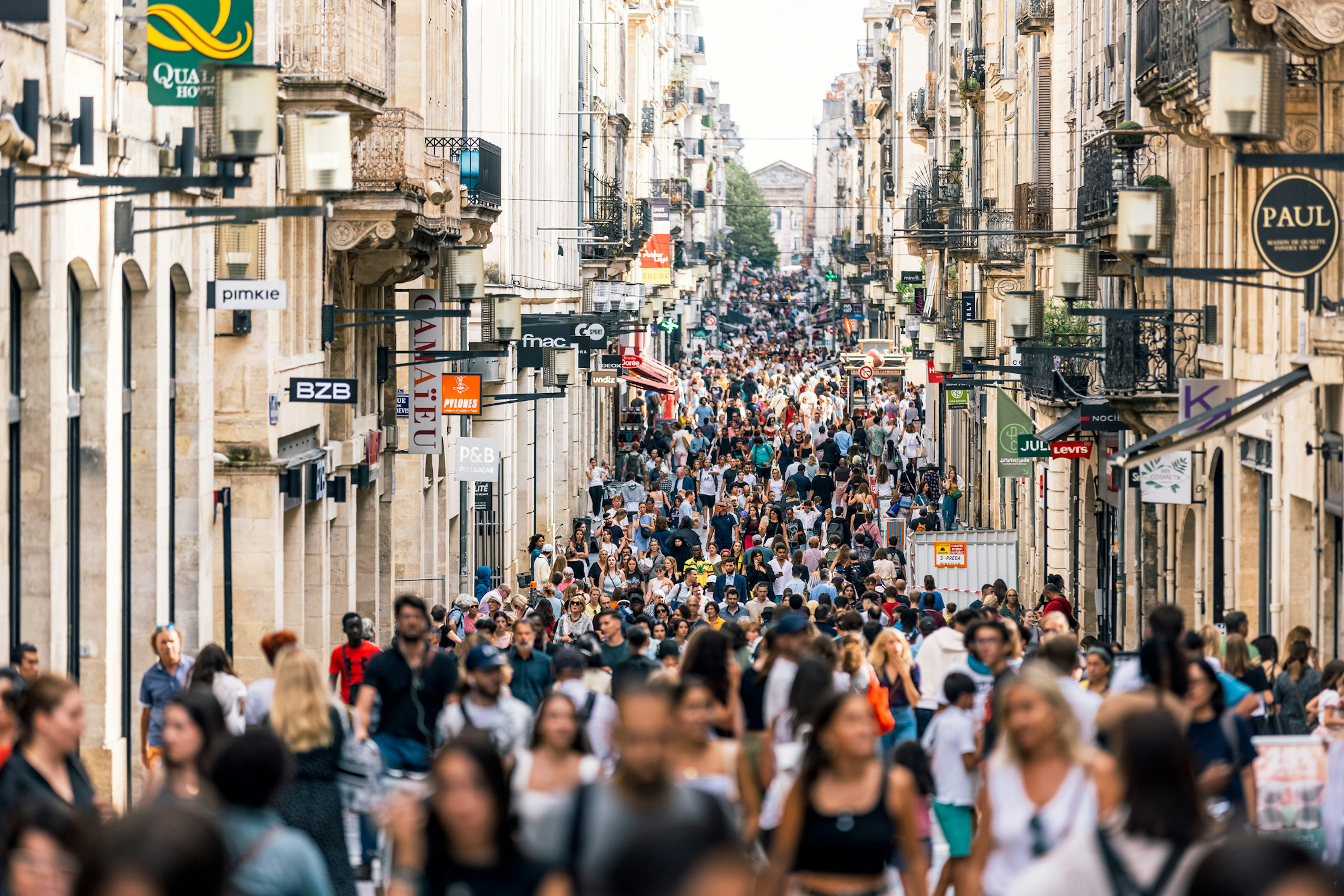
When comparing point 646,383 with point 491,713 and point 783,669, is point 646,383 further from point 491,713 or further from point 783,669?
point 491,713

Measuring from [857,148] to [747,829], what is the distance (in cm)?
12426

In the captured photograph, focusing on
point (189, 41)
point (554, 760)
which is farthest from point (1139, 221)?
point (554, 760)

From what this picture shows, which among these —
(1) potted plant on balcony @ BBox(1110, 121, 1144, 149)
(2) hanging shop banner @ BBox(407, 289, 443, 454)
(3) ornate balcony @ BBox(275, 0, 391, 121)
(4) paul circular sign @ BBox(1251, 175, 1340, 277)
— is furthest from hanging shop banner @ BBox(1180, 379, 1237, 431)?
(2) hanging shop banner @ BBox(407, 289, 443, 454)

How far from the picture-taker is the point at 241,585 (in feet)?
73.7

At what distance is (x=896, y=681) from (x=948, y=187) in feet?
140

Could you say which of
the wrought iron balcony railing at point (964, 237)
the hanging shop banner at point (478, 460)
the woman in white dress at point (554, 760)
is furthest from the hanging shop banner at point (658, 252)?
the woman in white dress at point (554, 760)

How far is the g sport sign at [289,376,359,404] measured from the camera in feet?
72.0

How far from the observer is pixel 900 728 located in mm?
13250

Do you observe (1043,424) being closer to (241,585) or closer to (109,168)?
(241,585)

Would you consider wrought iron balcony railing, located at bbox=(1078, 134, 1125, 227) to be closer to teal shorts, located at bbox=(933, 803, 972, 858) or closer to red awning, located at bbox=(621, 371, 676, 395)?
teal shorts, located at bbox=(933, 803, 972, 858)

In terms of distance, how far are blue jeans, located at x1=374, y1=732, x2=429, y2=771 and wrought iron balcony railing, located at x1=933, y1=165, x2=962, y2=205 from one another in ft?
142

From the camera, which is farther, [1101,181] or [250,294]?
[1101,181]

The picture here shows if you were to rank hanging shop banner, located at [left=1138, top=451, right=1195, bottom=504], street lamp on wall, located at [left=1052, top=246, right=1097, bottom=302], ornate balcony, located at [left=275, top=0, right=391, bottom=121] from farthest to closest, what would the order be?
1. street lamp on wall, located at [left=1052, top=246, right=1097, bottom=302]
2. hanging shop banner, located at [left=1138, top=451, right=1195, bottom=504]
3. ornate balcony, located at [left=275, top=0, right=391, bottom=121]

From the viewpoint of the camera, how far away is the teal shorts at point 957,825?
10.3 meters
